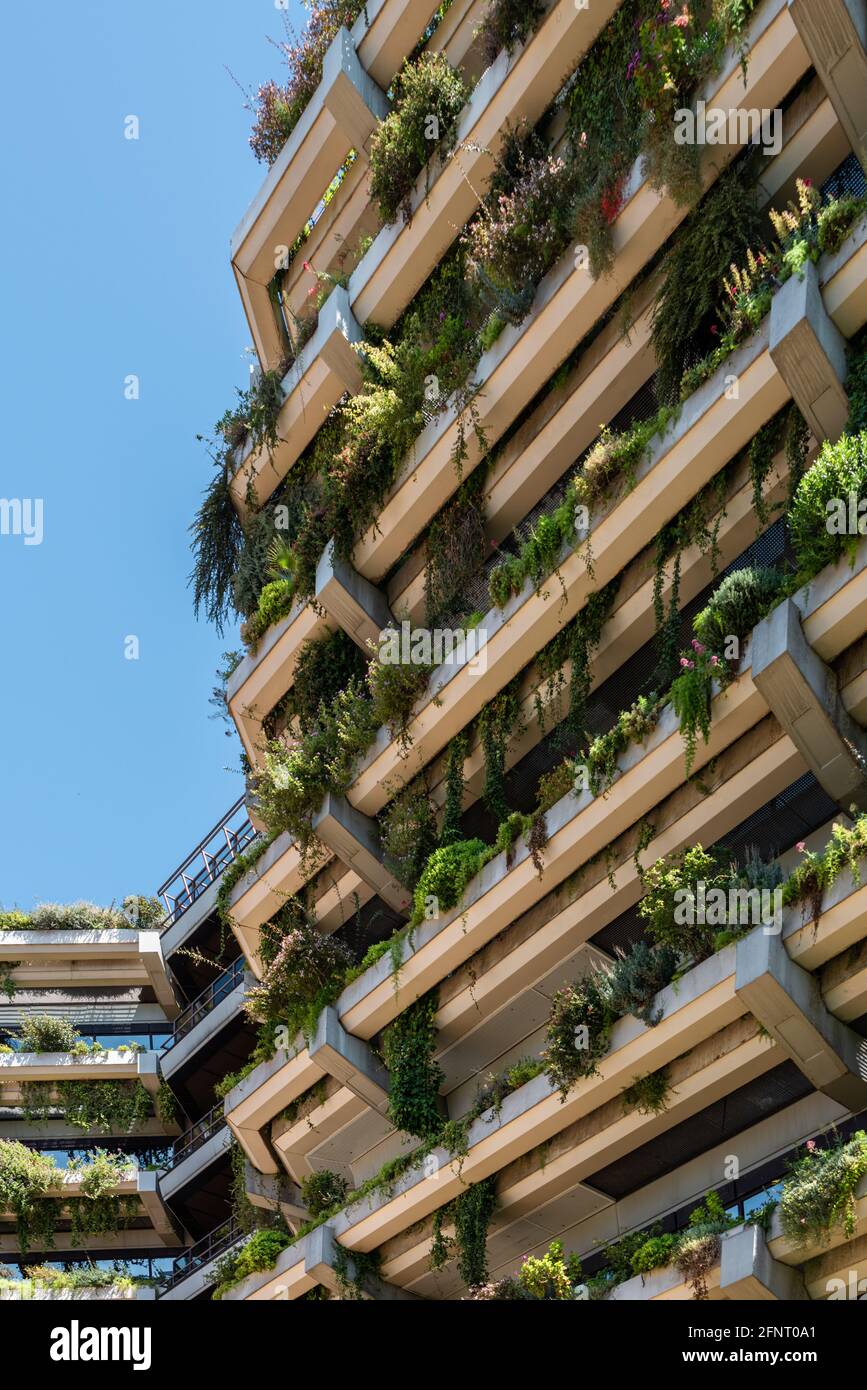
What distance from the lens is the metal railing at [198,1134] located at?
36619 millimetres

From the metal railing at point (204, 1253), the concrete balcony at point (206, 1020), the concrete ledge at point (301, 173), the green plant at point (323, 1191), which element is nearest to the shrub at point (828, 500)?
the concrete ledge at point (301, 173)

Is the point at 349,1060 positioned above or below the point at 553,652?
below

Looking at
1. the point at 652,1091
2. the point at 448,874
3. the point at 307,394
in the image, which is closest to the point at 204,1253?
the point at 448,874

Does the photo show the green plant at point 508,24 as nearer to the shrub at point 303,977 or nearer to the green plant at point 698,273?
the green plant at point 698,273

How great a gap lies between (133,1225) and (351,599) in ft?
73.9

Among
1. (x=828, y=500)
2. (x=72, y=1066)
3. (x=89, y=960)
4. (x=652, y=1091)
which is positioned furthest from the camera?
(x=89, y=960)

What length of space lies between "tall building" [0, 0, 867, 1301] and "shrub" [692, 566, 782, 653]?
0.18 ft

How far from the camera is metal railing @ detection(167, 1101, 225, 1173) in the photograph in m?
36.6

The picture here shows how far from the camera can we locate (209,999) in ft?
124

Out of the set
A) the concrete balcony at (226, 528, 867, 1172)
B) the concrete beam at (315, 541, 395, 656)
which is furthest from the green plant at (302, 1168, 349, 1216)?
the concrete beam at (315, 541, 395, 656)

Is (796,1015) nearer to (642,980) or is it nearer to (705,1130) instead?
(642,980)

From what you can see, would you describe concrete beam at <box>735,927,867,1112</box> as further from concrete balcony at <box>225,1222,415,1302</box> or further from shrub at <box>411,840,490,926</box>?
concrete balcony at <box>225,1222,415,1302</box>
